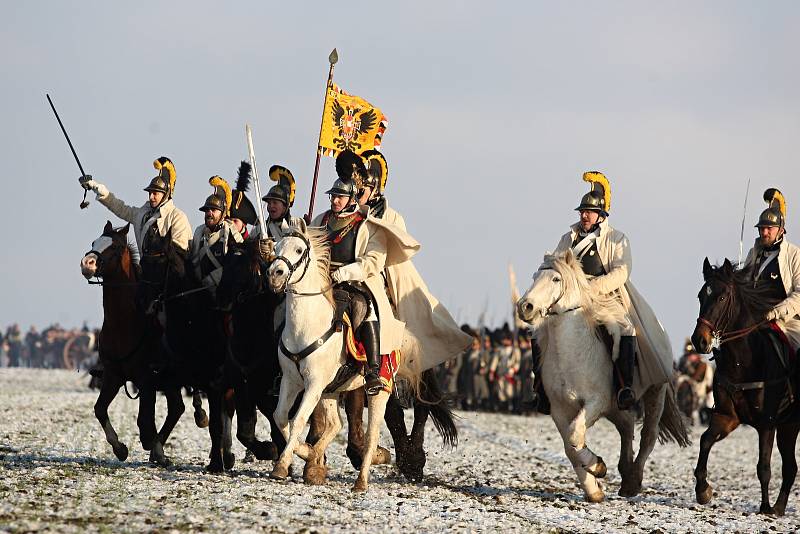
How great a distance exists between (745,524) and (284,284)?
4722mm

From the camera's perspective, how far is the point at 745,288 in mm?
13477

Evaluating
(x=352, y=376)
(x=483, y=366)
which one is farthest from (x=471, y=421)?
(x=352, y=376)

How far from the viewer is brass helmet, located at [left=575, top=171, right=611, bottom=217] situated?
47.0ft

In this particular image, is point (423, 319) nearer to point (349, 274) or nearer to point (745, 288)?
point (349, 274)

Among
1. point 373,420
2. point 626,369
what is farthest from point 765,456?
point 373,420

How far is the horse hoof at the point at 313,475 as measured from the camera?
1286 centimetres

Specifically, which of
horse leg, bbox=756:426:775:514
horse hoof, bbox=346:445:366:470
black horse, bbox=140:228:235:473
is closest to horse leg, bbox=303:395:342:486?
horse hoof, bbox=346:445:366:470

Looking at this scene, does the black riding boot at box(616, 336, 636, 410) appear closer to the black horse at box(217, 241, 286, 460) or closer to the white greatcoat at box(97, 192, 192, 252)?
the black horse at box(217, 241, 286, 460)

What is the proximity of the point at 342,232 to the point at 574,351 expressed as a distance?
2514 mm

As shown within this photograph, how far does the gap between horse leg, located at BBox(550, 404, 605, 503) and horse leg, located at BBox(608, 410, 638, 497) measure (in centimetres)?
106

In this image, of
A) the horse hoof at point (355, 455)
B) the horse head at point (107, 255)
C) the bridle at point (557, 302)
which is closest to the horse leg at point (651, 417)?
the bridle at point (557, 302)

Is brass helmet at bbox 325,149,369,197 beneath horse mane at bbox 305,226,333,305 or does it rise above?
above

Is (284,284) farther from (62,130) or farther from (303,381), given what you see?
(62,130)

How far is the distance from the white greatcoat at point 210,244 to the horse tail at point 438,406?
253cm
